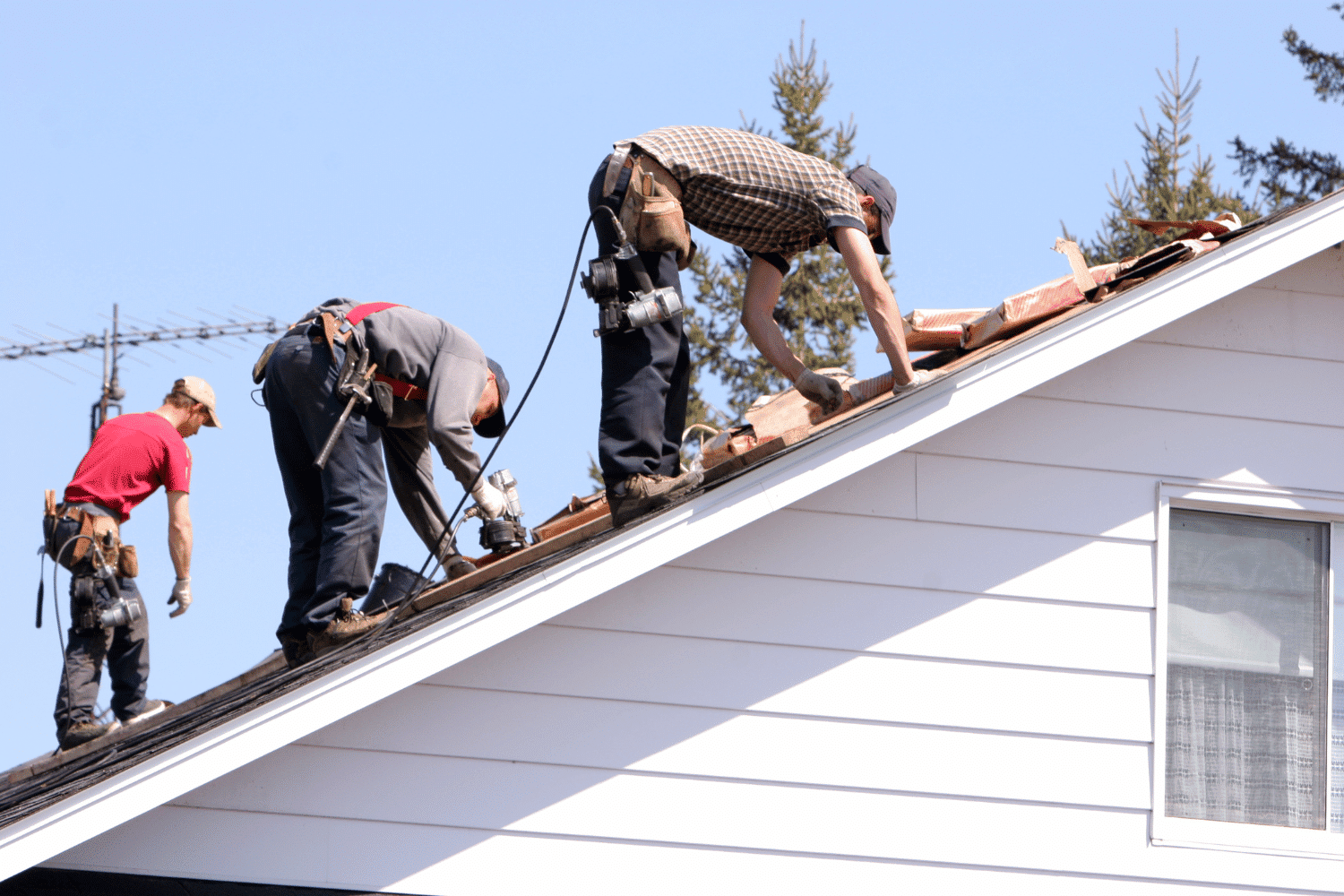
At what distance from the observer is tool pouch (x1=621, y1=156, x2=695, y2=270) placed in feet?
15.6

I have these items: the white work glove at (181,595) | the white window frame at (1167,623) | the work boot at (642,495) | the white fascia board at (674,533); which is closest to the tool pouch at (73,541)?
the white work glove at (181,595)

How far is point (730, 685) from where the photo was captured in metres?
4.79

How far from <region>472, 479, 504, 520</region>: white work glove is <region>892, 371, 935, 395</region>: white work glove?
1.55 metres

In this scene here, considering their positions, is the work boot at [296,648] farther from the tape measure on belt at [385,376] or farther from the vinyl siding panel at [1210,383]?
the vinyl siding panel at [1210,383]

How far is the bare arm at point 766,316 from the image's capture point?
18.0 feet

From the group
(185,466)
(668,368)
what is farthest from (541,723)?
(185,466)

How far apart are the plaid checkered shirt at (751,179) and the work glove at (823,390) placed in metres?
0.65

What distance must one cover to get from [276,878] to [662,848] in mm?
1291

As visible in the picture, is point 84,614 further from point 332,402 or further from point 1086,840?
point 1086,840

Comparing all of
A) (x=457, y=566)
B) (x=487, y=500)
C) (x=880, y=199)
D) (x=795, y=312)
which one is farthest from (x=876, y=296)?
(x=795, y=312)

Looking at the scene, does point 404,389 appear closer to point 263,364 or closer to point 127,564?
point 263,364

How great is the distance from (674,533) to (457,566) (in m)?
1.12

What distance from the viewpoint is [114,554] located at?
6.75 m

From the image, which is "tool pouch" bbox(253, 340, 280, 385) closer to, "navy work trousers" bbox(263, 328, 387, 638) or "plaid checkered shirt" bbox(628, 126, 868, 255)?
"navy work trousers" bbox(263, 328, 387, 638)
